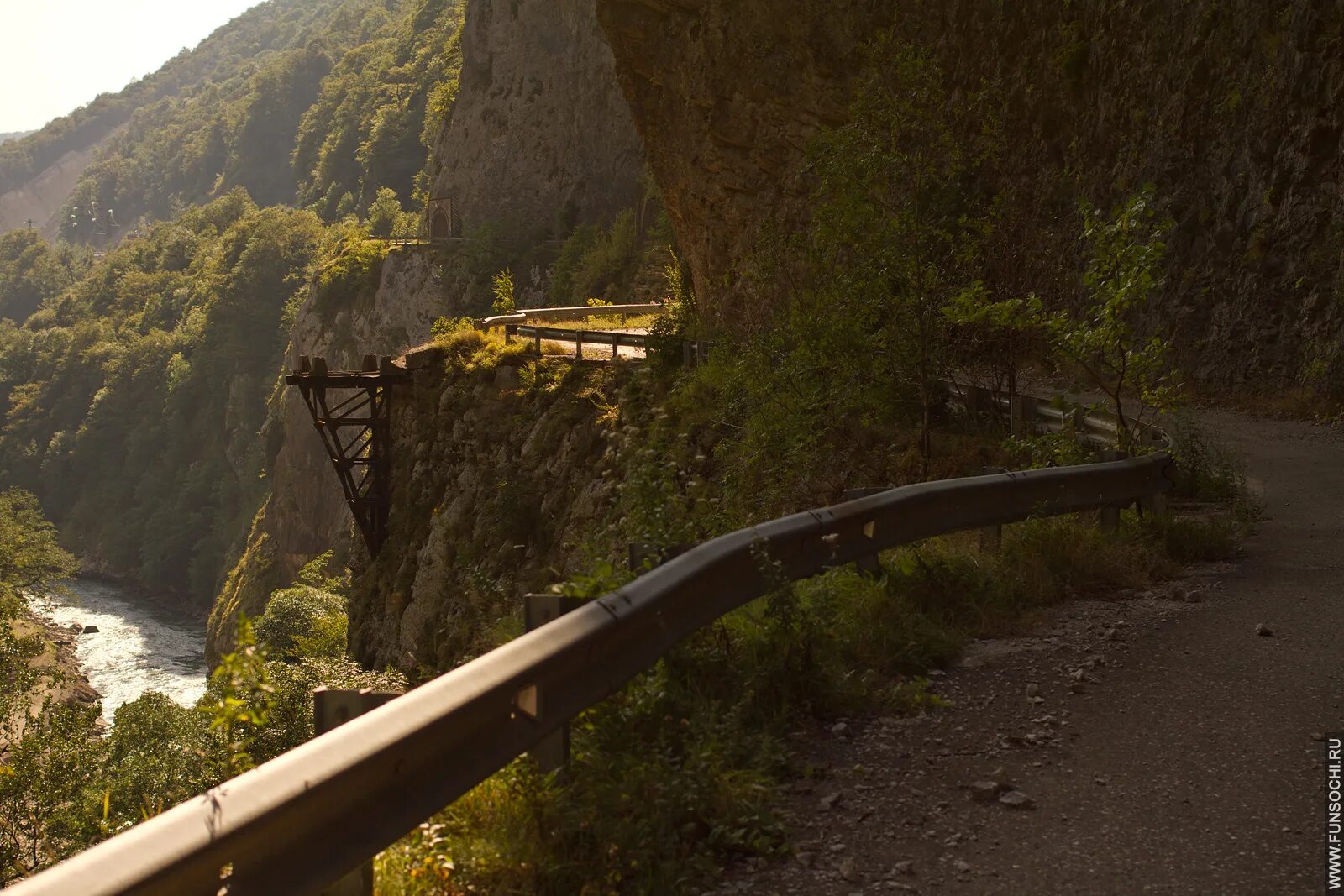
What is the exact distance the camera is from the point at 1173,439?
11055 millimetres

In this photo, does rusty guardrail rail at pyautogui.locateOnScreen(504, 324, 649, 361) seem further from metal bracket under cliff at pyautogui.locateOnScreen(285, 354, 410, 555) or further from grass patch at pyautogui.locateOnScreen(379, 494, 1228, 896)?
grass patch at pyautogui.locateOnScreen(379, 494, 1228, 896)

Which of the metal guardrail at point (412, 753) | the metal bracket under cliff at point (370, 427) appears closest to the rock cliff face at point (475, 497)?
the metal bracket under cliff at point (370, 427)

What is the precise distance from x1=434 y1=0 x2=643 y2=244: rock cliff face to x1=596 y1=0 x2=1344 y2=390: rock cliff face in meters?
26.9

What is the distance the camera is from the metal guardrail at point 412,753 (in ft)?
7.68

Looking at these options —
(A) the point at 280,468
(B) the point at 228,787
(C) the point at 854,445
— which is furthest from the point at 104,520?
(B) the point at 228,787

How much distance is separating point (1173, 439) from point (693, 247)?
17.4 m

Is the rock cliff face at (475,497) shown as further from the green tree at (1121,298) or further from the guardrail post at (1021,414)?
the green tree at (1121,298)

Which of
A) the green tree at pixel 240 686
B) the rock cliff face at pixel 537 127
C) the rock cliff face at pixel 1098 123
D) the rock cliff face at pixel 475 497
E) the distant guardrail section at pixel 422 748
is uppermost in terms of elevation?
the rock cliff face at pixel 537 127

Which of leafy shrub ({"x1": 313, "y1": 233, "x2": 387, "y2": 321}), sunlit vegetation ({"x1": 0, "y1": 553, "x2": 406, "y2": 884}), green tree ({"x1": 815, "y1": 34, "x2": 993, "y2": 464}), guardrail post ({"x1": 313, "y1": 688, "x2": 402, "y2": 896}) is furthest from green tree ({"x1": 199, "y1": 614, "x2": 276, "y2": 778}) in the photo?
leafy shrub ({"x1": 313, "y1": 233, "x2": 387, "y2": 321})

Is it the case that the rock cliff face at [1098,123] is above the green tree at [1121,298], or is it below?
above

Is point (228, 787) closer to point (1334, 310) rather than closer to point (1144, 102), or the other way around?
point (1334, 310)

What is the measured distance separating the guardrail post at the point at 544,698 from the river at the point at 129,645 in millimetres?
48659

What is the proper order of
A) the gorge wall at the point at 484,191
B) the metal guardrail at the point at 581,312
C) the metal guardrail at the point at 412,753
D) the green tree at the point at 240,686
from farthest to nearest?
1. the gorge wall at the point at 484,191
2. the metal guardrail at the point at 581,312
3. the green tree at the point at 240,686
4. the metal guardrail at the point at 412,753

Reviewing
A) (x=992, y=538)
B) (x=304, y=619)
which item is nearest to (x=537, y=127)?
(x=304, y=619)
